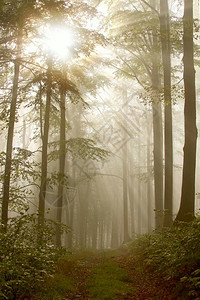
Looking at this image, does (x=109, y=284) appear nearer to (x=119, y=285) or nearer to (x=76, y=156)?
(x=119, y=285)

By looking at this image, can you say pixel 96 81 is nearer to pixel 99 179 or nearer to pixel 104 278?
pixel 104 278

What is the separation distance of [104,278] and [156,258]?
1.43 m

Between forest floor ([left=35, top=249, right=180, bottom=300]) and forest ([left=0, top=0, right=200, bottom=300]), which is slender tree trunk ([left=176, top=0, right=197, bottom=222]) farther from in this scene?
forest floor ([left=35, top=249, right=180, bottom=300])

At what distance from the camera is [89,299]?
5.21 m

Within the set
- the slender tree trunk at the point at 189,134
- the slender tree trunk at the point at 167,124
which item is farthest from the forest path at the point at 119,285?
the slender tree trunk at the point at 167,124

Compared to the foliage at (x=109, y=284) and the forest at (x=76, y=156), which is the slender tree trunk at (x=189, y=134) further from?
the foliage at (x=109, y=284)

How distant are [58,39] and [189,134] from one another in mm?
6362

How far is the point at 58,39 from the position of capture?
426 inches

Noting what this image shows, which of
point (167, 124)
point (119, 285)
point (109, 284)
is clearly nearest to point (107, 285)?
point (109, 284)

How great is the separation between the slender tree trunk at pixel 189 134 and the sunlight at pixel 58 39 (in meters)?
4.45

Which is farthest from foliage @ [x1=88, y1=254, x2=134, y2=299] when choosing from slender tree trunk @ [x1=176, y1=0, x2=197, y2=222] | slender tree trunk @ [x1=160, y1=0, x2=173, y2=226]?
slender tree trunk @ [x1=160, y1=0, x2=173, y2=226]

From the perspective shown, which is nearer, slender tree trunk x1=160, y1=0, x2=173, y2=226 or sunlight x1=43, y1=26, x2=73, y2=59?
sunlight x1=43, y1=26, x2=73, y2=59

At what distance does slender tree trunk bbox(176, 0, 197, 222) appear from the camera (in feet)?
28.1

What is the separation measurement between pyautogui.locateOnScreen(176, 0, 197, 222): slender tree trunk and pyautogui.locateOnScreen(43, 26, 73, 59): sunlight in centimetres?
445
